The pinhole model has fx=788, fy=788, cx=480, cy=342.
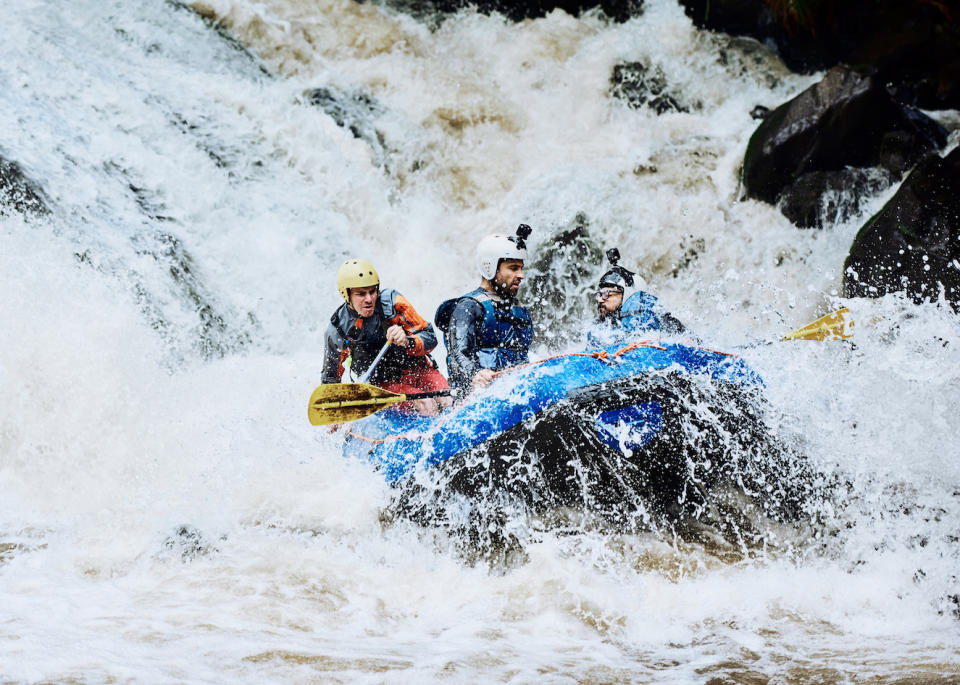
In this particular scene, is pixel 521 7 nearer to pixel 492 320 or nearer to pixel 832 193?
pixel 832 193

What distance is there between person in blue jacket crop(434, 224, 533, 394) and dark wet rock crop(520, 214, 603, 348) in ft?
10.4

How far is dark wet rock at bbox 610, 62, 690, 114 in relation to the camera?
9.59 m

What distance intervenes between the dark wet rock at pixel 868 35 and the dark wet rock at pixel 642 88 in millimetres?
1192

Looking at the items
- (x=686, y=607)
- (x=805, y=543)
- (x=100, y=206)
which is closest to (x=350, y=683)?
(x=686, y=607)

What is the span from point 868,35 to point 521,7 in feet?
14.9

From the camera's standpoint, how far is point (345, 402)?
4289 millimetres

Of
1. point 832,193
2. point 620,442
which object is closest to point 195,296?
point 620,442

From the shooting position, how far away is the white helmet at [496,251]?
4.32m

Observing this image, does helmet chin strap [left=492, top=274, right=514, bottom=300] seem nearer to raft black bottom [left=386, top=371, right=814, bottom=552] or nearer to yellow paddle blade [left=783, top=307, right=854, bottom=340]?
raft black bottom [left=386, top=371, right=814, bottom=552]

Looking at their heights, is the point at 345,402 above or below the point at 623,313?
below

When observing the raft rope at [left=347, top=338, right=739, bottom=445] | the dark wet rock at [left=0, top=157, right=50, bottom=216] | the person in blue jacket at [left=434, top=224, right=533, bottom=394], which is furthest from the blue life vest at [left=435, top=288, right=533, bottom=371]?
the dark wet rock at [left=0, top=157, right=50, bottom=216]

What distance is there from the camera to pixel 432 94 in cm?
945

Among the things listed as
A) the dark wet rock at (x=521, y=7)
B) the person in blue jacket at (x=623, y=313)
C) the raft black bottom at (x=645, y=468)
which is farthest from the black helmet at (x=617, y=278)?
the dark wet rock at (x=521, y=7)

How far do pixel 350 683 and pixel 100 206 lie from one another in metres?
5.92
